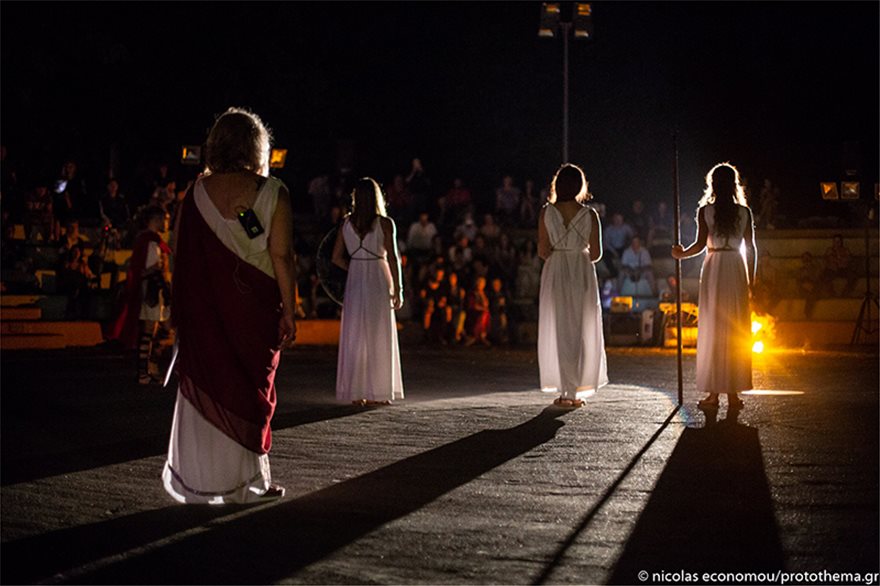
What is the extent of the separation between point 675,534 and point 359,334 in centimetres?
626

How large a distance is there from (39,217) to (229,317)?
1922cm

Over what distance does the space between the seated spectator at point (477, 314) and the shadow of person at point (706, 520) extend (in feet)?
46.3

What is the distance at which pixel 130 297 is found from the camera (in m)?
13.9

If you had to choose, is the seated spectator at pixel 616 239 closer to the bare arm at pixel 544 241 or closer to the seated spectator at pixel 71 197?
the seated spectator at pixel 71 197

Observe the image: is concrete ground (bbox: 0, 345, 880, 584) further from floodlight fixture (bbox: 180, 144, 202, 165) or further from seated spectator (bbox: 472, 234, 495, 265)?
seated spectator (bbox: 472, 234, 495, 265)

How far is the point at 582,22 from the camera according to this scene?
2342cm

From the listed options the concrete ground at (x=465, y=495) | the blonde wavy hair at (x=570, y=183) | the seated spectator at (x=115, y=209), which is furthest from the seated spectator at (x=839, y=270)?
the blonde wavy hair at (x=570, y=183)

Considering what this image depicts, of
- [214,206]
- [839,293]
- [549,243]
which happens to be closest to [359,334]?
[549,243]

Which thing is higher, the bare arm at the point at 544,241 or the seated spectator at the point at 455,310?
the bare arm at the point at 544,241

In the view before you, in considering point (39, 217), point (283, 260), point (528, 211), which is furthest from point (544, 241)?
point (528, 211)

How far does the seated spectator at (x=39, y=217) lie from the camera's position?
24.6 m

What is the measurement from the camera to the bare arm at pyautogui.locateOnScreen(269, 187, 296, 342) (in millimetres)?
6746

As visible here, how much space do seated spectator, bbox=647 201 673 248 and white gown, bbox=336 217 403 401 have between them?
15766 millimetres

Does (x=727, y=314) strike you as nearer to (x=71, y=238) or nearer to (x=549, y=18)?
(x=549, y=18)
